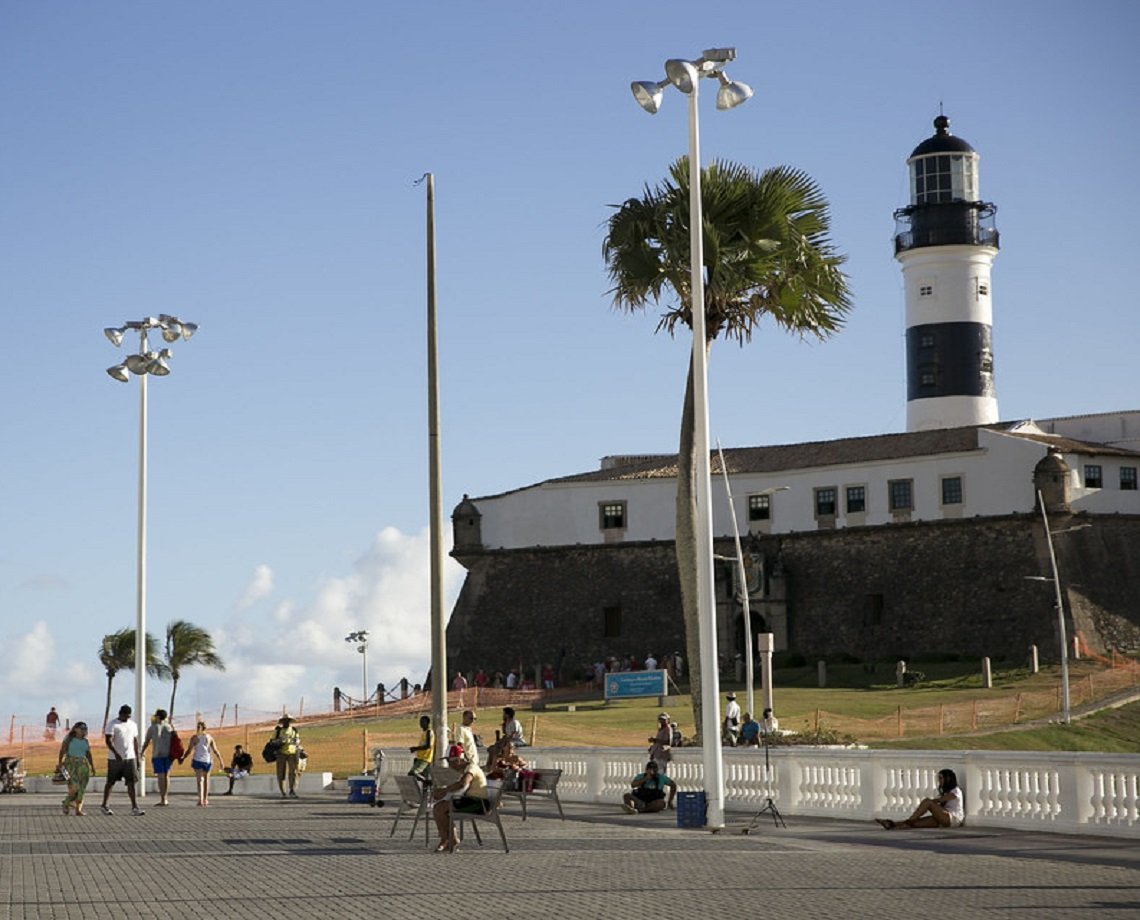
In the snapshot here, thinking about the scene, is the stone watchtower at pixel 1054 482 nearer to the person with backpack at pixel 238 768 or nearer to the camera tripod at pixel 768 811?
the person with backpack at pixel 238 768

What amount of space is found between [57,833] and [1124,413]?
6548 centimetres

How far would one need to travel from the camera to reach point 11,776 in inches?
1483

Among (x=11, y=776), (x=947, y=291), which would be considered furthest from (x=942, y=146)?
(x=11, y=776)

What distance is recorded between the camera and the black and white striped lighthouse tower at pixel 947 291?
78500 millimetres

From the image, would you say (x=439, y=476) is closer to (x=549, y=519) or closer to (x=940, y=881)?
(x=940, y=881)

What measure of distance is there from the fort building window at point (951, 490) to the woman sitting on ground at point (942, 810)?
171 feet

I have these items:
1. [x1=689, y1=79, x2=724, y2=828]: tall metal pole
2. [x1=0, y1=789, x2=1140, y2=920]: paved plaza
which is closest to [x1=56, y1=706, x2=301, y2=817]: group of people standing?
[x1=0, y1=789, x2=1140, y2=920]: paved plaza

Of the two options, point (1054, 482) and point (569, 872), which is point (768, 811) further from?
point (1054, 482)

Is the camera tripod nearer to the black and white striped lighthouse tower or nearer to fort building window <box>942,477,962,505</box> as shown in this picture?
fort building window <box>942,477,962,505</box>

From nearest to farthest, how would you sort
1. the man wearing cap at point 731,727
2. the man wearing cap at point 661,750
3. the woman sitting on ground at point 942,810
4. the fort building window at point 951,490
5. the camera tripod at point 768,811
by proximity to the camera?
the woman sitting on ground at point 942,810, the camera tripod at point 768,811, the man wearing cap at point 661,750, the man wearing cap at point 731,727, the fort building window at point 951,490

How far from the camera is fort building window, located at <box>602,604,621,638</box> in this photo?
260 ft

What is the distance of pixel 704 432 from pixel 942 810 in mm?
5620

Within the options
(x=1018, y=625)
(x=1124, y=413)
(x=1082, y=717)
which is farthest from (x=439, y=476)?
(x=1124, y=413)

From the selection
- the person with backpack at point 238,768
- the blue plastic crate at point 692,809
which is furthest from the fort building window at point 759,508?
the blue plastic crate at point 692,809
